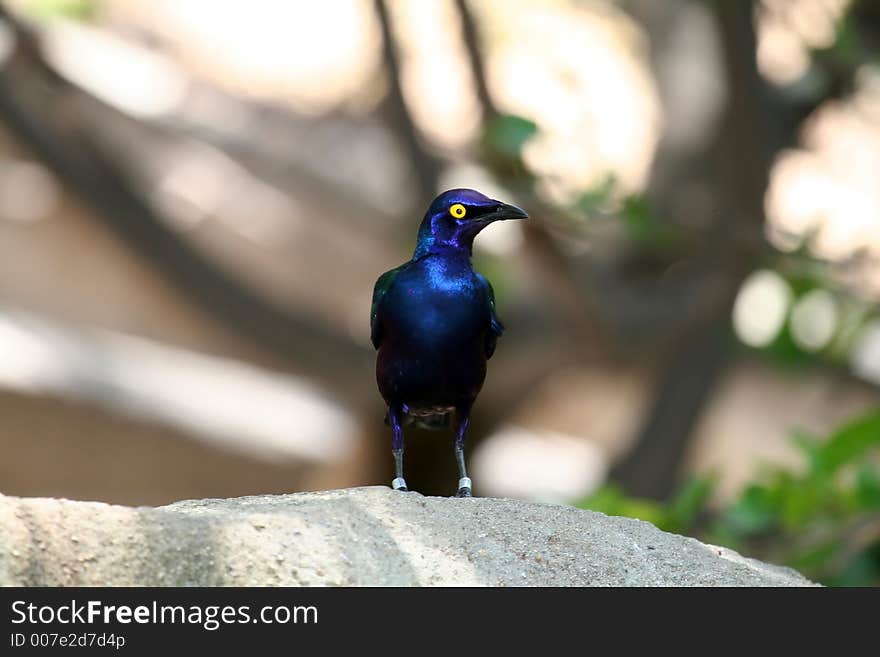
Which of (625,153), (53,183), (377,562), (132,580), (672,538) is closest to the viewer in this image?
(132,580)

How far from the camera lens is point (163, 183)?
49.1ft

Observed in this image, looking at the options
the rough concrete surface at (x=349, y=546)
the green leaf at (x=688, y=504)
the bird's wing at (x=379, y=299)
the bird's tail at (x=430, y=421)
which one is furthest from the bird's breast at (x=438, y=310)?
the green leaf at (x=688, y=504)

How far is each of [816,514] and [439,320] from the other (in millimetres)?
4678

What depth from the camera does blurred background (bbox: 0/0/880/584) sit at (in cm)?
1085

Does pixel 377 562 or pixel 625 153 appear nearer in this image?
pixel 377 562

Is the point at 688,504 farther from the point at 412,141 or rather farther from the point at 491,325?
the point at 412,141

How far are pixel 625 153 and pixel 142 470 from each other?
678 cm

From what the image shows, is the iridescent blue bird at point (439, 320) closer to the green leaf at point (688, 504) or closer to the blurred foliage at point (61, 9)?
the green leaf at point (688, 504)

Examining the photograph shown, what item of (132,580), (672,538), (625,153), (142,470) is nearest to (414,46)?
(625,153)

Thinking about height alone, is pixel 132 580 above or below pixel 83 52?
below

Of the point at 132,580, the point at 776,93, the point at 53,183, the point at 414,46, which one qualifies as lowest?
the point at 132,580

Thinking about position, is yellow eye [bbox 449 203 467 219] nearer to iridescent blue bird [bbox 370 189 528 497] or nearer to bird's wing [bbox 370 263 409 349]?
iridescent blue bird [bbox 370 189 528 497]

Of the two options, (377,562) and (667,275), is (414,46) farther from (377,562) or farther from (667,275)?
(377,562)

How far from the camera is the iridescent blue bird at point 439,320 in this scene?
445 centimetres
